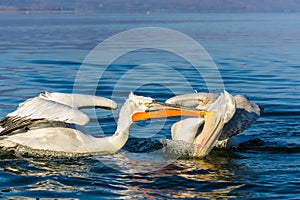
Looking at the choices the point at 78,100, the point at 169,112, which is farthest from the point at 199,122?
the point at 78,100

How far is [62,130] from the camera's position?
9.14m

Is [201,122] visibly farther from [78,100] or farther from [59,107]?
[59,107]

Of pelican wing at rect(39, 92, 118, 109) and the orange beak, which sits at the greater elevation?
pelican wing at rect(39, 92, 118, 109)

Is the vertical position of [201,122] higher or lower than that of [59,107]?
Answer: lower

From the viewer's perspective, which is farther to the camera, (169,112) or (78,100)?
(78,100)

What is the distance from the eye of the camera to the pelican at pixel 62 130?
8938 mm

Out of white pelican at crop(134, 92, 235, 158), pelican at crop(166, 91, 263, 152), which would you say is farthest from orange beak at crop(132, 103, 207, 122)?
pelican at crop(166, 91, 263, 152)

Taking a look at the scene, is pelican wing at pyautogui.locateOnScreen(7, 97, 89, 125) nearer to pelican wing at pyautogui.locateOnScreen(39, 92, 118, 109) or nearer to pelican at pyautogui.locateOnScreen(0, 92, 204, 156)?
pelican at pyautogui.locateOnScreen(0, 92, 204, 156)

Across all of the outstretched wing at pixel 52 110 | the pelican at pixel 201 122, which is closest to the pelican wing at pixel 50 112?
the outstretched wing at pixel 52 110

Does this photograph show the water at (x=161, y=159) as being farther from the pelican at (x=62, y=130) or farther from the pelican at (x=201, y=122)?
the pelican at (x=201, y=122)

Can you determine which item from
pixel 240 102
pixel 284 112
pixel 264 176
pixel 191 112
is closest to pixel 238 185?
pixel 264 176

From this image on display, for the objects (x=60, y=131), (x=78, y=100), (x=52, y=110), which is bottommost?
(x=60, y=131)

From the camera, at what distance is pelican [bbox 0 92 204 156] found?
8.94m

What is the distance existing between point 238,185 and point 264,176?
1.60 feet
